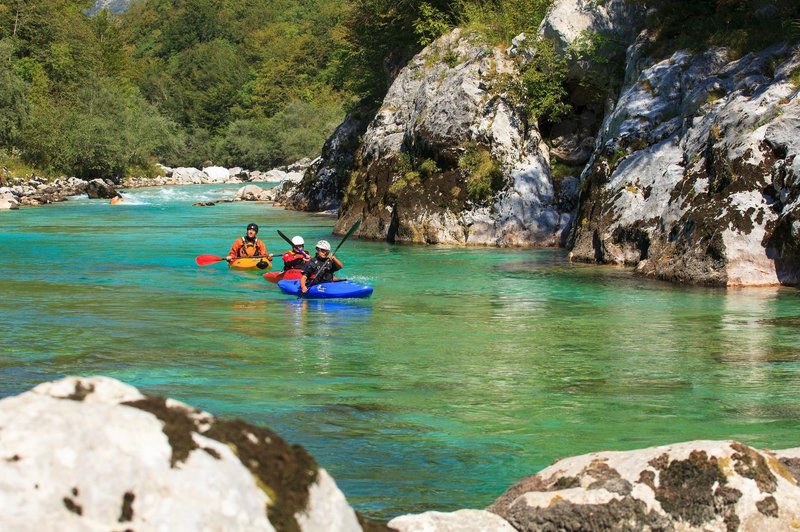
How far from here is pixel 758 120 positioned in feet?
47.0

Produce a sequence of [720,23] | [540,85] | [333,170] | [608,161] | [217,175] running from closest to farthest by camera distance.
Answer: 1. [720,23]
2. [608,161]
3. [540,85]
4. [333,170]
5. [217,175]

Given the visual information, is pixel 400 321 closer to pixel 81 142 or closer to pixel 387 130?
pixel 387 130

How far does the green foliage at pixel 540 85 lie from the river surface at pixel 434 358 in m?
4.87

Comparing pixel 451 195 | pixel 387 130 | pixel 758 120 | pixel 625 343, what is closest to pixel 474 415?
pixel 625 343

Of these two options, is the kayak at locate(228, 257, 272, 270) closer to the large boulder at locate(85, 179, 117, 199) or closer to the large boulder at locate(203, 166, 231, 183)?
the large boulder at locate(85, 179, 117, 199)

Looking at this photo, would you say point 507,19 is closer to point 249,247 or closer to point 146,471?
point 249,247

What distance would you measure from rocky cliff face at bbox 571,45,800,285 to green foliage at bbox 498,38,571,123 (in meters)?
2.24

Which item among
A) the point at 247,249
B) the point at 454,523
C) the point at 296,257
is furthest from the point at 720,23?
the point at 454,523

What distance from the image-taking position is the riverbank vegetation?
2250 centimetres

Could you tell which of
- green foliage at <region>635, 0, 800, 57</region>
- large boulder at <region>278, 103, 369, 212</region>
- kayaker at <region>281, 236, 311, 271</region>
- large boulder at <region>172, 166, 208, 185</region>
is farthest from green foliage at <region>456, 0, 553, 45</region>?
large boulder at <region>172, 166, 208, 185</region>

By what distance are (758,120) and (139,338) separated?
30.5ft

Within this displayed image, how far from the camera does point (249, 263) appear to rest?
1647 cm

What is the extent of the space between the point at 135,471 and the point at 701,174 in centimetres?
1355

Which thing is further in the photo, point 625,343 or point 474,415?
point 625,343
